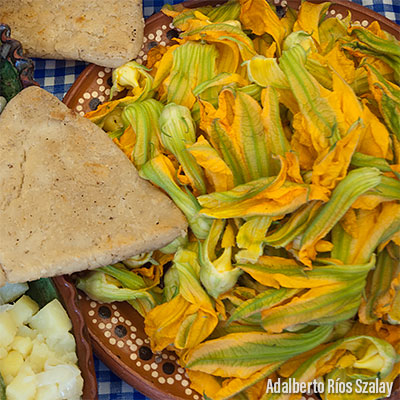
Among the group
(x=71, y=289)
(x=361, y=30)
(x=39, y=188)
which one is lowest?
(x=71, y=289)

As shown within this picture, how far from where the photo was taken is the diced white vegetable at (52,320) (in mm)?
1173

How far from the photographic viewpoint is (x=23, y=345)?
1.15m

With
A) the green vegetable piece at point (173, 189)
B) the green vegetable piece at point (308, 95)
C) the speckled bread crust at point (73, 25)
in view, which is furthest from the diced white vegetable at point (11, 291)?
the green vegetable piece at point (308, 95)

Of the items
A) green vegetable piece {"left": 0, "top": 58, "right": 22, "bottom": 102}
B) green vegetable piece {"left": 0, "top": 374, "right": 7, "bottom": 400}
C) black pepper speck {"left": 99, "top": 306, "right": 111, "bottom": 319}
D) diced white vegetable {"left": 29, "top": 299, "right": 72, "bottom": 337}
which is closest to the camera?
green vegetable piece {"left": 0, "top": 374, "right": 7, "bottom": 400}

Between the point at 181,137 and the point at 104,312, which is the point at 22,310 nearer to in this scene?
the point at 104,312

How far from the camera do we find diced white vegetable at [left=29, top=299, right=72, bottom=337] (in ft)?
3.85

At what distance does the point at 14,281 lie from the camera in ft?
3.84

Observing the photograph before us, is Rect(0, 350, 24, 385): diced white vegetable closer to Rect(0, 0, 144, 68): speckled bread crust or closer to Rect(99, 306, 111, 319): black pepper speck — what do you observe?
Rect(99, 306, 111, 319): black pepper speck

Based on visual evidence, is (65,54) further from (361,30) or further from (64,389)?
(64,389)

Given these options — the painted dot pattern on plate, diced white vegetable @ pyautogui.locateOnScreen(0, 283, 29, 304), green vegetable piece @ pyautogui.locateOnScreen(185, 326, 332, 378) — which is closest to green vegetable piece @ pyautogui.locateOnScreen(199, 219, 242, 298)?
green vegetable piece @ pyautogui.locateOnScreen(185, 326, 332, 378)

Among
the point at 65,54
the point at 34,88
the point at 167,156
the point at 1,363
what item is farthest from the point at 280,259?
the point at 65,54

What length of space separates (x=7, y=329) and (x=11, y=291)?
0.49 ft

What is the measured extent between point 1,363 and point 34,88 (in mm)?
658

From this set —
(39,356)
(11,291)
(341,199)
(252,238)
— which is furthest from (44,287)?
(341,199)
